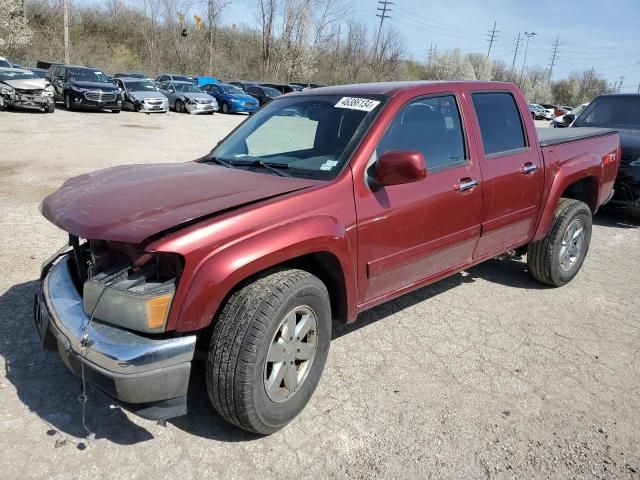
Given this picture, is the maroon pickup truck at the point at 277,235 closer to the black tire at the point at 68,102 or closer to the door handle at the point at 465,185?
the door handle at the point at 465,185

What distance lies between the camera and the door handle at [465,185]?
356cm

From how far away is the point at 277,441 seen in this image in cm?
268

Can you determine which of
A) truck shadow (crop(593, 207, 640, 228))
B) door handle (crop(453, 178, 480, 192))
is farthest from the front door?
truck shadow (crop(593, 207, 640, 228))

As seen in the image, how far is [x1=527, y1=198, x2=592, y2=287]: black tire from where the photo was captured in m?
4.69

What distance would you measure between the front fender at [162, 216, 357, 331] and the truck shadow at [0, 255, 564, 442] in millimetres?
585

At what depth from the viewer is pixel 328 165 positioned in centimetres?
310

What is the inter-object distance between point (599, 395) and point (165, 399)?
259 cm

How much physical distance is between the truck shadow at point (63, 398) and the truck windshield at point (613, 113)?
695cm

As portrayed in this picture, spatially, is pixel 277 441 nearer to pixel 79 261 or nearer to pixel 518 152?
pixel 79 261

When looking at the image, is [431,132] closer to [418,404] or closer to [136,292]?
[418,404]

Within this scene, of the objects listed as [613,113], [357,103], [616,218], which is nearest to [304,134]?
[357,103]

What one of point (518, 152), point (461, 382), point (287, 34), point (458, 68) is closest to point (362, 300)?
point (461, 382)

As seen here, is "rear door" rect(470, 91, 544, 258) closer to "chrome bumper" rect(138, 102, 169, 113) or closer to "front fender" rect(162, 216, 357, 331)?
"front fender" rect(162, 216, 357, 331)

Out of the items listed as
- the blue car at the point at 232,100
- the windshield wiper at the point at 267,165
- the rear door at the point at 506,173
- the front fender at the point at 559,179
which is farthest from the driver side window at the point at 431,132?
the blue car at the point at 232,100
